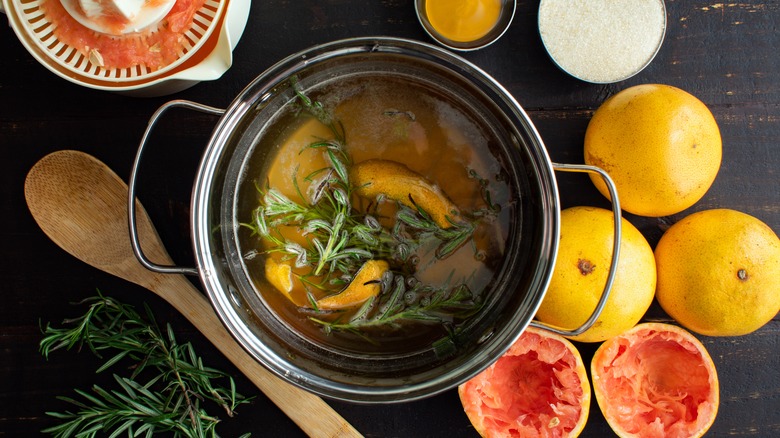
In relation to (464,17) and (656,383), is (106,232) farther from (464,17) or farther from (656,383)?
(656,383)

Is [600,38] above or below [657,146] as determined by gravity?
above

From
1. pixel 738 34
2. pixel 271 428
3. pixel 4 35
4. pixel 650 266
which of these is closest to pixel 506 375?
pixel 650 266

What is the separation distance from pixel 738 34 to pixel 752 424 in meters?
0.74

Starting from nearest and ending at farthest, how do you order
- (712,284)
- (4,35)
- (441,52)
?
(441,52)
(712,284)
(4,35)

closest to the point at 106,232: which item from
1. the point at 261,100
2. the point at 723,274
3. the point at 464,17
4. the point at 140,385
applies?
the point at 140,385

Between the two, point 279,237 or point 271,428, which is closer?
point 279,237

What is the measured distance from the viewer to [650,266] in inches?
38.5

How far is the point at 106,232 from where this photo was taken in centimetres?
103

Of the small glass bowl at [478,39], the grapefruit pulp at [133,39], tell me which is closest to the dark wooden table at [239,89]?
the small glass bowl at [478,39]

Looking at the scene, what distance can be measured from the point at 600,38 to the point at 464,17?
25cm

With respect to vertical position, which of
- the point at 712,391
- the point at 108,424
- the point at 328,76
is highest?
the point at 328,76

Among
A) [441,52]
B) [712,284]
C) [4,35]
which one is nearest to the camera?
[441,52]

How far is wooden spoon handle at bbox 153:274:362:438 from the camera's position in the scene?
3.40 ft

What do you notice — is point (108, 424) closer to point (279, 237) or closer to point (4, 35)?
point (279, 237)
